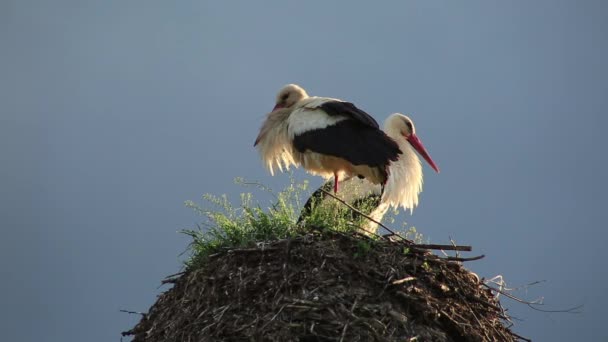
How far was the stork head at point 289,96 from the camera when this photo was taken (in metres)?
6.45

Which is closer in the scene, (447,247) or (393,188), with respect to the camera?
(447,247)

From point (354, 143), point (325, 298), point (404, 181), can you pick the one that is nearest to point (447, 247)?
point (325, 298)

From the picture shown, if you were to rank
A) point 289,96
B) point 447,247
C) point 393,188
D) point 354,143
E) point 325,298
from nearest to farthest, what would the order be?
point 325,298
point 447,247
point 354,143
point 393,188
point 289,96

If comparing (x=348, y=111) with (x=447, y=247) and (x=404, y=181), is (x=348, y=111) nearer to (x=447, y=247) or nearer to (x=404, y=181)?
(x=404, y=181)

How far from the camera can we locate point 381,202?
608cm

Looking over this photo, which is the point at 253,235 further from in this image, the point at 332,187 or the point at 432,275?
the point at 332,187

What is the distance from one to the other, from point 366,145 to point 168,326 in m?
1.92

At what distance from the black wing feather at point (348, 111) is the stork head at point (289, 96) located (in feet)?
1.73

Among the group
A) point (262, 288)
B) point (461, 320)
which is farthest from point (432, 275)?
point (262, 288)

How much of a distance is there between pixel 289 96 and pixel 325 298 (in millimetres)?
2690

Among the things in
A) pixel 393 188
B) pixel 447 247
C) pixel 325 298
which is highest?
pixel 393 188

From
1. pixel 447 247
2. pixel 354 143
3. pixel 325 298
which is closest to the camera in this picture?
pixel 325 298

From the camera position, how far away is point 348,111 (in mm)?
5742

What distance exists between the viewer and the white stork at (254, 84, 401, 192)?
5.65 meters
